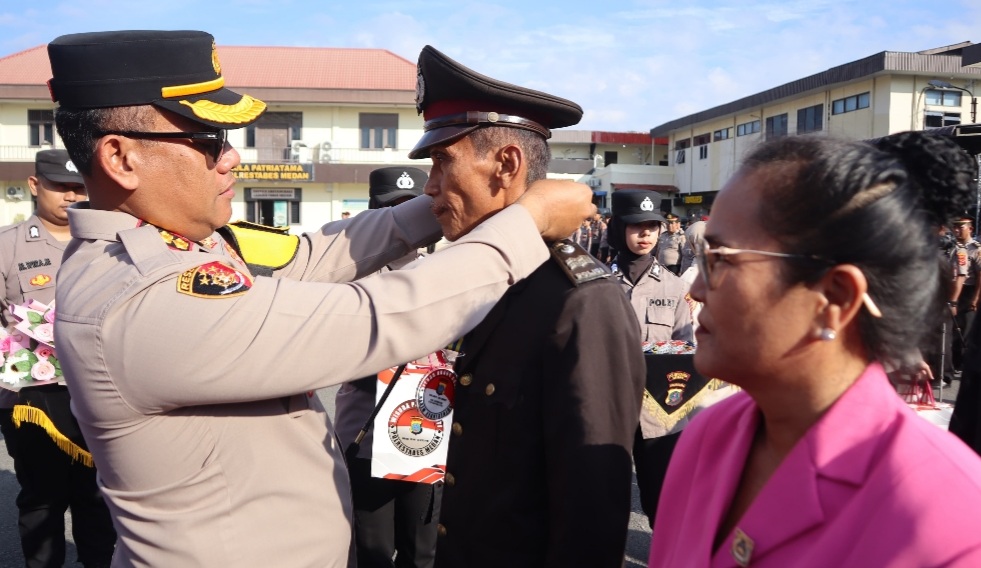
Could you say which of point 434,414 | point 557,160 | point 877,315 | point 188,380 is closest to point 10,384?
point 434,414

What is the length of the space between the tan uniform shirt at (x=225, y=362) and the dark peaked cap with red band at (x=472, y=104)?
1.89 feet

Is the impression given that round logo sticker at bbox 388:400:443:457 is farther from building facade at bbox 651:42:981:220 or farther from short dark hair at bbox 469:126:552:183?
building facade at bbox 651:42:981:220

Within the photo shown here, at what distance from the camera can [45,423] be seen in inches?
152

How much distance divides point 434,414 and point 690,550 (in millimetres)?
1101

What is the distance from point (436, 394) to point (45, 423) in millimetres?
2531

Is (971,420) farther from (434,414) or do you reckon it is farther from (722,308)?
(434,414)

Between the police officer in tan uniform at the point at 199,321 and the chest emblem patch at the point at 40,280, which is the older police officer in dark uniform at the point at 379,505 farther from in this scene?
the chest emblem patch at the point at 40,280

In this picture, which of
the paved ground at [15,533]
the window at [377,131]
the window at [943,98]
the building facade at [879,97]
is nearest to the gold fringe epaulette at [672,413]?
the paved ground at [15,533]

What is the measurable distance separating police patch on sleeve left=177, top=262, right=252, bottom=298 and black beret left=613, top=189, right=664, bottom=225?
13.9 feet

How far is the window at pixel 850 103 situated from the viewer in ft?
92.0

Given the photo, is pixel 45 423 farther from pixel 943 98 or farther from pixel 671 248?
pixel 943 98

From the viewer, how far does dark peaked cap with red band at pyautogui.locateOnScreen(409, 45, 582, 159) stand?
7.36ft

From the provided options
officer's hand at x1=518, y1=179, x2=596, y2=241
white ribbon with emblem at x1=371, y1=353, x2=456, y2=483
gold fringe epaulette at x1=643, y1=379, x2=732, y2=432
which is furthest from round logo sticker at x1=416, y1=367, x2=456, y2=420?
gold fringe epaulette at x1=643, y1=379, x2=732, y2=432

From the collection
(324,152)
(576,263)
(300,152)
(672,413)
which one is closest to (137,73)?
(576,263)
